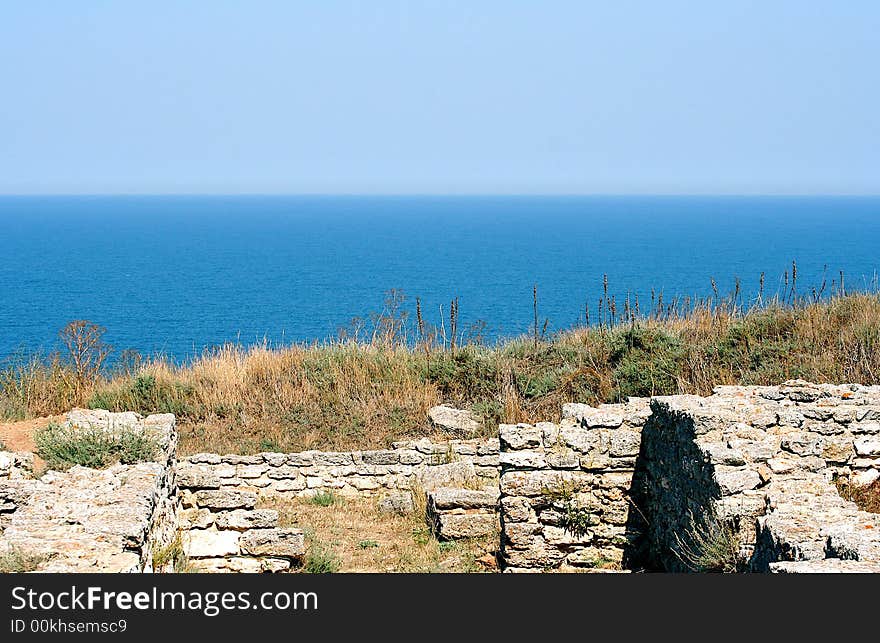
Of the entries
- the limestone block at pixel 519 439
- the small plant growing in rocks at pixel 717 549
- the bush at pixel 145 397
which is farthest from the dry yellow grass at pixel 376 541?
the bush at pixel 145 397

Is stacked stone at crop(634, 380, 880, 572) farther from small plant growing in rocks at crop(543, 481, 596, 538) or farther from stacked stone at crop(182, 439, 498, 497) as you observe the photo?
stacked stone at crop(182, 439, 498, 497)

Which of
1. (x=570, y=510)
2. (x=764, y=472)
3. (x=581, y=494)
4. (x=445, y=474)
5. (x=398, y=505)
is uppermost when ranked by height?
(x=764, y=472)

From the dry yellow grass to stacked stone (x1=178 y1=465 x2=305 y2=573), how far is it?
701mm

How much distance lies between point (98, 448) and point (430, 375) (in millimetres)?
6948

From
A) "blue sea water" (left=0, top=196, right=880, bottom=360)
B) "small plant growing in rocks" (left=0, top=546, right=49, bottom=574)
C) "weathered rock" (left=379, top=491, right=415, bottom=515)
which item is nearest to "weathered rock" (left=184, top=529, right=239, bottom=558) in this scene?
"weathered rock" (left=379, top=491, right=415, bottom=515)

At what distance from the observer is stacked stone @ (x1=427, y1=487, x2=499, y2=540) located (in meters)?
10.9

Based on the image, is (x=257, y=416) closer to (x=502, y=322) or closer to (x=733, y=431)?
(x=733, y=431)

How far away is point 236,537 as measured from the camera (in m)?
9.75

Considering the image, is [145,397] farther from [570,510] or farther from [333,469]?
[570,510]

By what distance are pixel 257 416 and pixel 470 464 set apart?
12.5 ft

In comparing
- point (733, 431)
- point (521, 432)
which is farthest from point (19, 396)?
point (733, 431)

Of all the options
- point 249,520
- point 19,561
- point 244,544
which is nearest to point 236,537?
point 244,544

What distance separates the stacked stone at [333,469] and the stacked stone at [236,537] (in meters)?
1.85

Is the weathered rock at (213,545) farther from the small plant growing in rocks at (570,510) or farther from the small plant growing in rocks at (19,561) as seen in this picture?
the small plant growing in rocks at (570,510)
